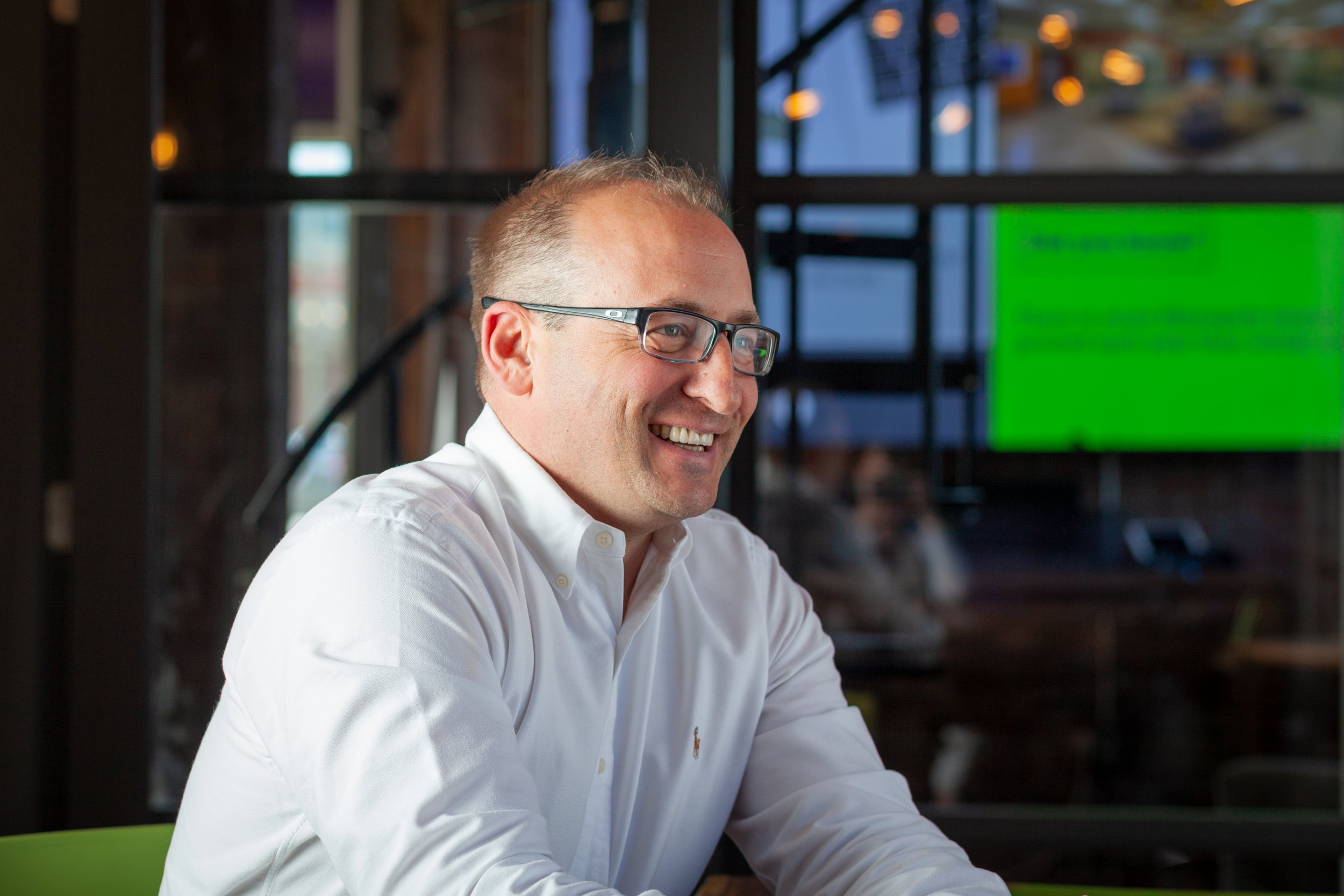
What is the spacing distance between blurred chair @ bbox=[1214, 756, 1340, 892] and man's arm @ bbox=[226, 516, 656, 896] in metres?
2.67

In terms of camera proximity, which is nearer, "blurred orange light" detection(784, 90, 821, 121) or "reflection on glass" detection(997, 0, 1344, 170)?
"blurred orange light" detection(784, 90, 821, 121)

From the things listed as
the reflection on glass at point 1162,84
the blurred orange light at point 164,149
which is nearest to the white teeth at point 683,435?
the blurred orange light at point 164,149

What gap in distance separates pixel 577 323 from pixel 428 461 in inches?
10.2

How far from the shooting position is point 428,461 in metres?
1.44

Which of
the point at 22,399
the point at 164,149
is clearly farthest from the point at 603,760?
the point at 164,149

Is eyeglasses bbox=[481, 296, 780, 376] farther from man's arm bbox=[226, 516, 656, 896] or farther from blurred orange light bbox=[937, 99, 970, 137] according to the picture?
blurred orange light bbox=[937, 99, 970, 137]

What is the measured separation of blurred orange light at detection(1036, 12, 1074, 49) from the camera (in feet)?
16.0

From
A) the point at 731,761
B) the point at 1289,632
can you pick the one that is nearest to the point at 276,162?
the point at 731,761

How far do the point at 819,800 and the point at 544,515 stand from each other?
52 centimetres

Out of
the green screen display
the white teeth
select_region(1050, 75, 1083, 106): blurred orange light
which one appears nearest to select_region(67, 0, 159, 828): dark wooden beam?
the white teeth

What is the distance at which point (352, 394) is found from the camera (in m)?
2.71

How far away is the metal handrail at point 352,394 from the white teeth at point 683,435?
1.35 meters

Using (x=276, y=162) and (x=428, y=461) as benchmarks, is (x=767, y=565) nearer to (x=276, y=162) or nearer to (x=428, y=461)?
(x=428, y=461)

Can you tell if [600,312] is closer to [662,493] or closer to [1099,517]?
[662,493]
